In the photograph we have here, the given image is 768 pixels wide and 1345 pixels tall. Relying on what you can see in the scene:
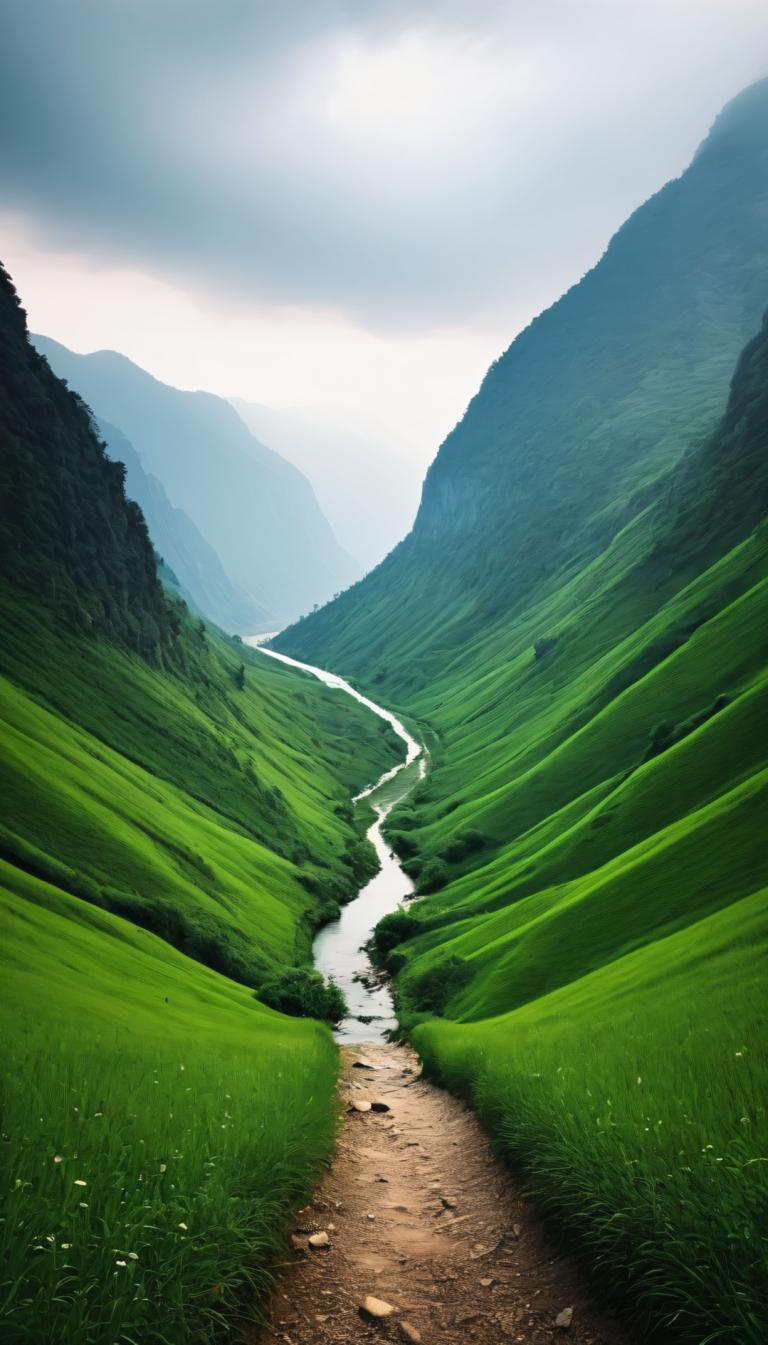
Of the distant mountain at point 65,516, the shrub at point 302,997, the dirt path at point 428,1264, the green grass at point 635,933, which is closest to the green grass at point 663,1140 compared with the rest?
the green grass at point 635,933

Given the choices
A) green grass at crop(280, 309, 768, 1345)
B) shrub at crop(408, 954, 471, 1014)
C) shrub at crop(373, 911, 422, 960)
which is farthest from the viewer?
shrub at crop(373, 911, 422, 960)

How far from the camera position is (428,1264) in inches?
497

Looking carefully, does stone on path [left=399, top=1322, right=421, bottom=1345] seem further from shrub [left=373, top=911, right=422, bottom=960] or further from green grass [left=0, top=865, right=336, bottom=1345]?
shrub [left=373, top=911, right=422, bottom=960]

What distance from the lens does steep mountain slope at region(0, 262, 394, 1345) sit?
9.56 meters

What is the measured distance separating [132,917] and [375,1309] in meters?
46.3

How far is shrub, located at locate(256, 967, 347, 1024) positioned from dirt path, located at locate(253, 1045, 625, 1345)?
34696 millimetres

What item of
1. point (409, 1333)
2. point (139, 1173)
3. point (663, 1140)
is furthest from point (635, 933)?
point (139, 1173)

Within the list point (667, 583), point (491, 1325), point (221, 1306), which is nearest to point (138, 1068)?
point (221, 1306)

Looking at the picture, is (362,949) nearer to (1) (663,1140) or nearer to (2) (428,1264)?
(2) (428,1264)

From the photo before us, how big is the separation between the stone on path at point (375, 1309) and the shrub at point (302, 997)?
A: 1672 inches

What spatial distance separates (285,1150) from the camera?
48.1 feet

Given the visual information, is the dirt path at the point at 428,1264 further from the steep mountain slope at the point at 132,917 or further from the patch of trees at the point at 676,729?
the patch of trees at the point at 676,729

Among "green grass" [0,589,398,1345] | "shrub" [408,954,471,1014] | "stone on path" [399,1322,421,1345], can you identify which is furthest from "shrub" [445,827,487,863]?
"stone on path" [399,1322,421,1345]

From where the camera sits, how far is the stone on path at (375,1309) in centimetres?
1082
